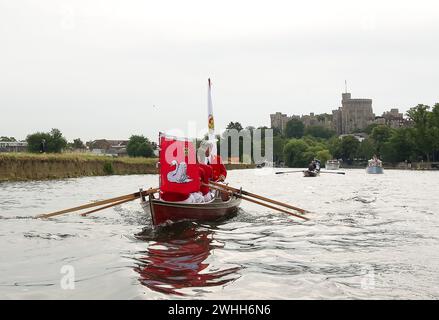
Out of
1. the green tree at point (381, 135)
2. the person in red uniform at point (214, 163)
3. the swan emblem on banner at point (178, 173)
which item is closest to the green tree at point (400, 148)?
the green tree at point (381, 135)

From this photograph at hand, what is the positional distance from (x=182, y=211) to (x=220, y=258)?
188 inches

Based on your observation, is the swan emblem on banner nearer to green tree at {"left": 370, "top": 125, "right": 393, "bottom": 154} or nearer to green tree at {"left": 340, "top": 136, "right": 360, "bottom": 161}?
green tree at {"left": 370, "top": 125, "right": 393, "bottom": 154}

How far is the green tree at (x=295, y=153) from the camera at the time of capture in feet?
600

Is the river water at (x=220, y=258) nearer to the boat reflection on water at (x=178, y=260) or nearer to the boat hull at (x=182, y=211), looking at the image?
the boat reflection on water at (x=178, y=260)

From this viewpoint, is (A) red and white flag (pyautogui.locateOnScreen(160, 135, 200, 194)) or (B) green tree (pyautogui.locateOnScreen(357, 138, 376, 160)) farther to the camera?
(B) green tree (pyautogui.locateOnScreen(357, 138, 376, 160))

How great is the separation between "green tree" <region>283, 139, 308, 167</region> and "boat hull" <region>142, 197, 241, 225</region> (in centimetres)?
16411

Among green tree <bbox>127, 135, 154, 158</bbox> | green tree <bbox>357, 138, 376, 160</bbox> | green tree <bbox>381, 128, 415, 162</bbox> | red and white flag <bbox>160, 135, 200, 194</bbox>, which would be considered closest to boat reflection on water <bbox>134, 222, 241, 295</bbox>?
red and white flag <bbox>160, 135, 200, 194</bbox>

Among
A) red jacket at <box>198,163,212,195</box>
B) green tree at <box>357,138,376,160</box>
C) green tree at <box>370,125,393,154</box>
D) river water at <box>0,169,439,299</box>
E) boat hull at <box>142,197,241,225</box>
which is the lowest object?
river water at <box>0,169,439,299</box>

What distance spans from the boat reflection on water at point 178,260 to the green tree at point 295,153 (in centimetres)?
16732

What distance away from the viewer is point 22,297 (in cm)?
869

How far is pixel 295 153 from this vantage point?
185 m

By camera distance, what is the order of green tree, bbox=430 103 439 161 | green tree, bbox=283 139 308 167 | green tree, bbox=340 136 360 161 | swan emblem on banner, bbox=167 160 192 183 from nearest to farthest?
1. swan emblem on banner, bbox=167 160 192 183
2. green tree, bbox=430 103 439 161
3. green tree, bbox=283 139 308 167
4. green tree, bbox=340 136 360 161

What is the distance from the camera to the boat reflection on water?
975 cm

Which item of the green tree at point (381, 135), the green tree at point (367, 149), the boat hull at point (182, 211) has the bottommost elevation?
the boat hull at point (182, 211)
